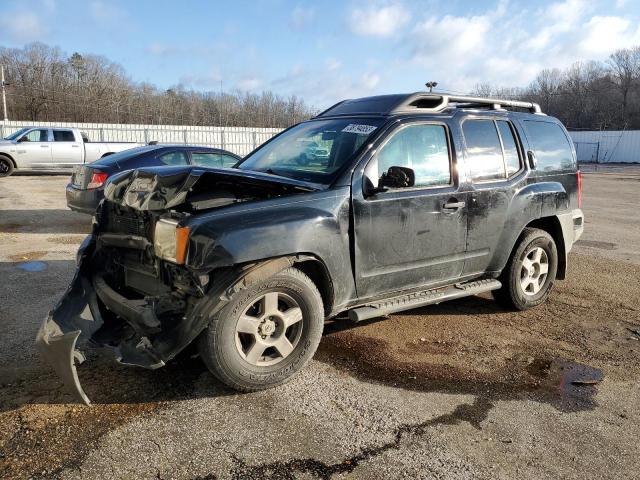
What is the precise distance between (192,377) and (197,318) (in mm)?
733

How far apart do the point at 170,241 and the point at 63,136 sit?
18.9 meters

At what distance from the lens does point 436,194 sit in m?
4.37

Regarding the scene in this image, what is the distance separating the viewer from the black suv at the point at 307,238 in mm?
3324

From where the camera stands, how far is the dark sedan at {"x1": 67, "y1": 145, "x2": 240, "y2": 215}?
8570 mm

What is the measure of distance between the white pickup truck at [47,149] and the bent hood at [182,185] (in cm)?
1589

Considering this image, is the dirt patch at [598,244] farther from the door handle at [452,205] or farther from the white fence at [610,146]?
the white fence at [610,146]

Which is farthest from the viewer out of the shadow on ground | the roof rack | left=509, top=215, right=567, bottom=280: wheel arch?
the shadow on ground

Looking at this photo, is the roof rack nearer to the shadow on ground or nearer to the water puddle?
the water puddle

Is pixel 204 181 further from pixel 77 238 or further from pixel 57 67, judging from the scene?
pixel 57 67

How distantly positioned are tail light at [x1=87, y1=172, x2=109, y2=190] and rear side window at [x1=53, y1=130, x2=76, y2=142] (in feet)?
41.6

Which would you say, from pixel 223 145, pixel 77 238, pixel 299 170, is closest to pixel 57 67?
pixel 223 145

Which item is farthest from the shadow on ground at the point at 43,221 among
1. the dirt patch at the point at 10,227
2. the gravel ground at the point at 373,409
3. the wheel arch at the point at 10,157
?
the wheel arch at the point at 10,157

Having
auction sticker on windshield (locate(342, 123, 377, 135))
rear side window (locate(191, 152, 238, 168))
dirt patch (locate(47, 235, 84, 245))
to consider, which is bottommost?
dirt patch (locate(47, 235, 84, 245))

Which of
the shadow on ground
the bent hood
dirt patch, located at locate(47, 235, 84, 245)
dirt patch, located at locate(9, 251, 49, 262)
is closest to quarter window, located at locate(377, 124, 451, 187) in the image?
the bent hood
